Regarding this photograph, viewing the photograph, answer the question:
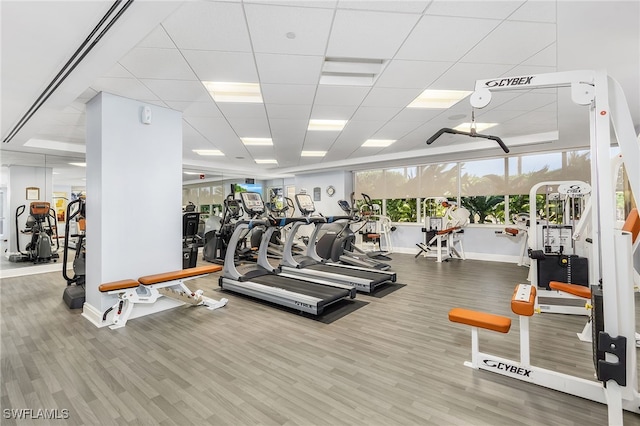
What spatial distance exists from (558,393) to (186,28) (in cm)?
399

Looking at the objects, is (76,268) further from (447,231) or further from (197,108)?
→ (447,231)

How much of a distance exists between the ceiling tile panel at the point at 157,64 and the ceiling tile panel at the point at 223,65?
10 cm

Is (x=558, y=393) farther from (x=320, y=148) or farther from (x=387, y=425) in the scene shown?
(x=320, y=148)

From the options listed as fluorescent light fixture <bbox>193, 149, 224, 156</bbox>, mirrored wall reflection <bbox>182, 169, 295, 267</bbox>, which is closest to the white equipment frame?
mirrored wall reflection <bbox>182, 169, 295, 267</bbox>

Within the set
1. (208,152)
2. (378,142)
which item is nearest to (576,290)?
(378,142)

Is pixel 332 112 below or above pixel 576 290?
above

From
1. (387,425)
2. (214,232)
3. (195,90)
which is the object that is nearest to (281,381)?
(387,425)

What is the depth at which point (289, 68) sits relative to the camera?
10.1 feet

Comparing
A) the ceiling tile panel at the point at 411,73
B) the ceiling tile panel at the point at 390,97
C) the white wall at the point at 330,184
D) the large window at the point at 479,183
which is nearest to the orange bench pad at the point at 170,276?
the ceiling tile panel at the point at 390,97

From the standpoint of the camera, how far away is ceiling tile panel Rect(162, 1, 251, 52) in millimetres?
2145

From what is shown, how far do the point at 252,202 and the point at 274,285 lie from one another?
149cm

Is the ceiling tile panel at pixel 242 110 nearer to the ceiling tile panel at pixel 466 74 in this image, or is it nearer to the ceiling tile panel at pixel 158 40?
the ceiling tile panel at pixel 158 40

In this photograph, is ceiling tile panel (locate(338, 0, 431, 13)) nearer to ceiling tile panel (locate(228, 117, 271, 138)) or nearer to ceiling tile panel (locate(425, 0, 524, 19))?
ceiling tile panel (locate(425, 0, 524, 19))

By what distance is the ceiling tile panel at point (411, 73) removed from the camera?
118 inches
